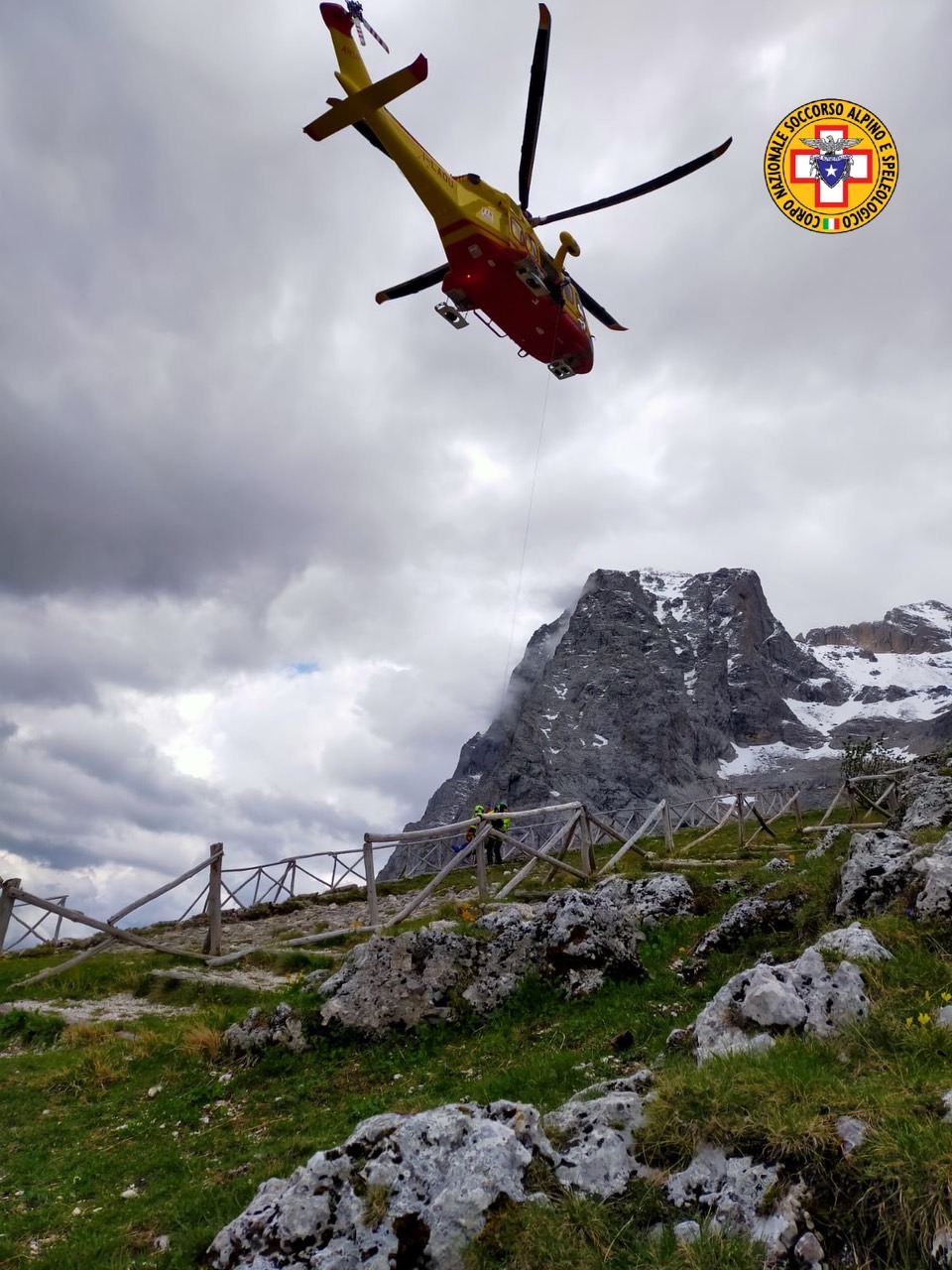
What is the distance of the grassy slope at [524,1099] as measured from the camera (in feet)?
12.2

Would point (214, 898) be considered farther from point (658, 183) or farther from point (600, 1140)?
point (658, 183)

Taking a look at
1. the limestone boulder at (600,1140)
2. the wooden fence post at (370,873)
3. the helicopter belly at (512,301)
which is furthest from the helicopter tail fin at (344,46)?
the limestone boulder at (600,1140)

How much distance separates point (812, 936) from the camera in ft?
29.0

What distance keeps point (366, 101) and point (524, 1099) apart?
2147cm

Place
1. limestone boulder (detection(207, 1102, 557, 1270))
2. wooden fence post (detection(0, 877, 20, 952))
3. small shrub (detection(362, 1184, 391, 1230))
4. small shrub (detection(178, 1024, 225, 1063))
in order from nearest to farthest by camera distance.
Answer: limestone boulder (detection(207, 1102, 557, 1270)) < small shrub (detection(362, 1184, 391, 1230)) < small shrub (detection(178, 1024, 225, 1063)) < wooden fence post (detection(0, 877, 20, 952))

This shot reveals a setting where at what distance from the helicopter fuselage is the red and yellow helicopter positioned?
3 cm

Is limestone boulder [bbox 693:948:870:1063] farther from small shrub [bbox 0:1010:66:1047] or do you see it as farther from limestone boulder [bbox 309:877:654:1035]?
small shrub [bbox 0:1010:66:1047]

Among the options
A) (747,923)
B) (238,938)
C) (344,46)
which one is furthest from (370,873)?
(344,46)

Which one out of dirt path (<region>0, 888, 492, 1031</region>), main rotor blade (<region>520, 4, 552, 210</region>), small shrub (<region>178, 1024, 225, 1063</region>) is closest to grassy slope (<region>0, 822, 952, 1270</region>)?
small shrub (<region>178, 1024, 225, 1063</region>)

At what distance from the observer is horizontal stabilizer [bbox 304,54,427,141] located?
56.4 feet

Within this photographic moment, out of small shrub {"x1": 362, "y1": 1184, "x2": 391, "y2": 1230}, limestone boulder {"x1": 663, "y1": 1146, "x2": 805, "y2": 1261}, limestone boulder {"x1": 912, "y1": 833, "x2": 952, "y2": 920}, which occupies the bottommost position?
small shrub {"x1": 362, "y1": 1184, "x2": 391, "y2": 1230}

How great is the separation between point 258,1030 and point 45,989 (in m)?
8.62

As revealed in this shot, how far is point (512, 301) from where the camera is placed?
22703mm

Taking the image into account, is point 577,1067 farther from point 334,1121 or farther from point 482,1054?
point 334,1121
